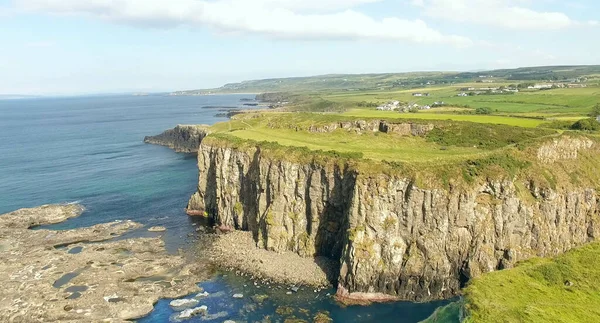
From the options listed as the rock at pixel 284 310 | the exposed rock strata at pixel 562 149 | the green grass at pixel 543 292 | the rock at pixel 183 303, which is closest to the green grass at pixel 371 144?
the exposed rock strata at pixel 562 149

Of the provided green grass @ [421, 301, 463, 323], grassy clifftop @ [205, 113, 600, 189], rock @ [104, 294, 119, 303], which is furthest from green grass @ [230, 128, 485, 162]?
rock @ [104, 294, 119, 303]

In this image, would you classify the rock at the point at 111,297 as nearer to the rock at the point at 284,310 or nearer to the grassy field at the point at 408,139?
the rock at the point at 284,310

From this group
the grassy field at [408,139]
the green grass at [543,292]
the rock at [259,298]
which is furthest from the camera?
the grassy field at [408,139]

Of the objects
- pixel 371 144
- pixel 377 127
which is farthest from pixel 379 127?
pixel 371 144

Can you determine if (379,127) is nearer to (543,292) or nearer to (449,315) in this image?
(449,315)

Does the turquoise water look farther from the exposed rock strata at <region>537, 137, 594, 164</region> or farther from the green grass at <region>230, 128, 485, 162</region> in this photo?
the exposed rock strata at <region>537, 137, 594, 164</region>

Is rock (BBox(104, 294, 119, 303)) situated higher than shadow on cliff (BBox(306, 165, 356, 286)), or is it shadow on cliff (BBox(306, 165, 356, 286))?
shadow on cliff (BBox(306, 165, 356, 286))

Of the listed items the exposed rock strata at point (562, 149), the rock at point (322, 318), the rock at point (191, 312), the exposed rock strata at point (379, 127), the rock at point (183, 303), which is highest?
the exposed rock strata at point (379, 127)

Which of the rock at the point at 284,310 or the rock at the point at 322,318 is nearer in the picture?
the rock at the point at 322,318
